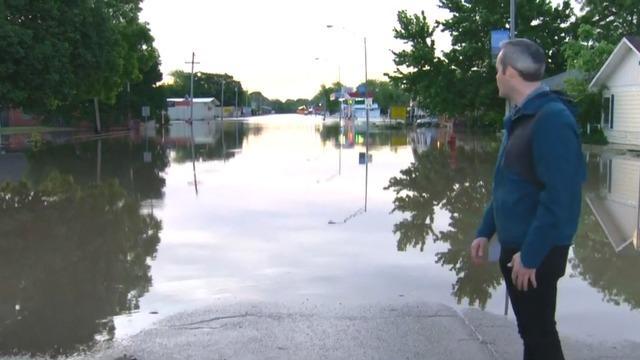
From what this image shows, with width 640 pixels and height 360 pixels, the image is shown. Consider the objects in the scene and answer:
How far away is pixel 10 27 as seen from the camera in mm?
28688

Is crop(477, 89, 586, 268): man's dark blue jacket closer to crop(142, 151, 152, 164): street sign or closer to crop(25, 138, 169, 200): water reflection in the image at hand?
crop(25, 138, 169, 200): water reflection

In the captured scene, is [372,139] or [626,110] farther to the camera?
[372,139]

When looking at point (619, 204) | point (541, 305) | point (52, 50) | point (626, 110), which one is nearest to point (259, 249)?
point (541, 305)

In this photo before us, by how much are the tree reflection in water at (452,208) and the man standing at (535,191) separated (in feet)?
11.5

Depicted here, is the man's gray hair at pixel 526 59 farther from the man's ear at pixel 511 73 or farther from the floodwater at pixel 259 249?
the floodwater at pixel 259 249

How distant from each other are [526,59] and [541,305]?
1.20m

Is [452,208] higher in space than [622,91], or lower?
lower

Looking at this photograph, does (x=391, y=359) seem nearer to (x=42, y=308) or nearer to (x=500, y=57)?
(x=500, y=57)

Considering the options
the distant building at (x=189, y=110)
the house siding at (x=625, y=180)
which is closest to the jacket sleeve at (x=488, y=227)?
the house siding at (x=625, y=180)

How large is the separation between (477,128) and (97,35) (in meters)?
34.9

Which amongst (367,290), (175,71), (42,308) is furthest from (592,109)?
(175,71)

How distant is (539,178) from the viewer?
3.36 m

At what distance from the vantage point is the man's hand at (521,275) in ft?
11.0

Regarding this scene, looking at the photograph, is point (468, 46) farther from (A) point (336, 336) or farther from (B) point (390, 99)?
(B) point (390, 99)
